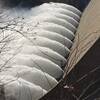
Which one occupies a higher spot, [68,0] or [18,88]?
[18,88]

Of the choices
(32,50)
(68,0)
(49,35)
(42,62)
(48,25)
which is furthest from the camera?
(68,0)

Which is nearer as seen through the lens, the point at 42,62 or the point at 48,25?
the point at 42,62

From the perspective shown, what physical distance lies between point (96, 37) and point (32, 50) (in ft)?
8.54

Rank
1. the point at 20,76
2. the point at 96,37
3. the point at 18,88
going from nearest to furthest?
the point at 18,88
the point at 20,76
the point at 96,37

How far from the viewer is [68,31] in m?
16.7

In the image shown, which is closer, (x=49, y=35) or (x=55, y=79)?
(x=55, y=79)

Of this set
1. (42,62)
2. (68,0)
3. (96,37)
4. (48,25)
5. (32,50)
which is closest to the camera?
(96,37)

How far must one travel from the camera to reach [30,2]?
82.8 ft

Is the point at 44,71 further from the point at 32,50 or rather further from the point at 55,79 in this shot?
the point at 32,50

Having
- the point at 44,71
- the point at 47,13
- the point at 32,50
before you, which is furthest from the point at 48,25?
the point at 44,71

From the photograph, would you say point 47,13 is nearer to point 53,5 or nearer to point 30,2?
point 53,5

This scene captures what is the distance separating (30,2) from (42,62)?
13236mm

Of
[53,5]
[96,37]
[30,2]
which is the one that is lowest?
[30,2]

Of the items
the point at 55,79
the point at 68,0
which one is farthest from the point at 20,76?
the point at 68,0
